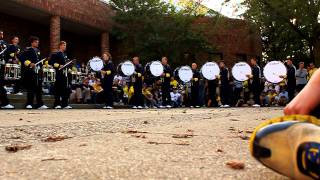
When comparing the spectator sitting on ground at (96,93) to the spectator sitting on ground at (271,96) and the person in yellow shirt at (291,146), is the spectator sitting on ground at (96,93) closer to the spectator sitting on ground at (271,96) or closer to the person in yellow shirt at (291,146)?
the spectator sitting on ground at (271,96)

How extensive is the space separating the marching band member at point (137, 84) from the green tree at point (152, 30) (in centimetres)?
704

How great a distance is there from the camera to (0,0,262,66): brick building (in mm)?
19750

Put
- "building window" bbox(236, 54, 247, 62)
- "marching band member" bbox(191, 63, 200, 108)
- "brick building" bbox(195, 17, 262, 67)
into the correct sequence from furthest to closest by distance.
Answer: "building window" bbox(236, 54, 247, 62) → "brick building" bbox(195, 17, 262, 67) → "marching band member" bbox(191, 63, 200, 108)

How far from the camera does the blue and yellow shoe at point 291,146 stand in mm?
1425

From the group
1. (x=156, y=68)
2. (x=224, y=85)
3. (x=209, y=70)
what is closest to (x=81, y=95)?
(x=156, y=68)

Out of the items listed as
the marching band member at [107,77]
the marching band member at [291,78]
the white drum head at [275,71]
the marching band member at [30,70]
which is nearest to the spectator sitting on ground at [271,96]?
the marching band member at [291,78]

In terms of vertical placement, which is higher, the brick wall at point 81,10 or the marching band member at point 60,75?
the brick wall at point 81,10

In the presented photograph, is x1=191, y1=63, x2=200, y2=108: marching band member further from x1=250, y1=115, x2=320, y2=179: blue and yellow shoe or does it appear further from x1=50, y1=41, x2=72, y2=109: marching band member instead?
x1=250, y1=115, x2=320, y2=179: blue and yellow shoe

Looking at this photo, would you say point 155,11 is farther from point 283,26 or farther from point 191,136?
point 191,136

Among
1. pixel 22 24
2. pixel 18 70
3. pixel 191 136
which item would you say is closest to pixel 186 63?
pixel 22 24

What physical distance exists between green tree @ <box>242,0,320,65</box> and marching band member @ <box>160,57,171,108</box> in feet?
29.9

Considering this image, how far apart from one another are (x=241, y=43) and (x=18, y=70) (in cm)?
1908

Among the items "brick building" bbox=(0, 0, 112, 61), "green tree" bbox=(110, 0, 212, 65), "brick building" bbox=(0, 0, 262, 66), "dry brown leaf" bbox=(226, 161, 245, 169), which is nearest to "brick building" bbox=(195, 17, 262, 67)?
"brick building" bbox=(0, 0, 262, 66)

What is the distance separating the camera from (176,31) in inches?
966
